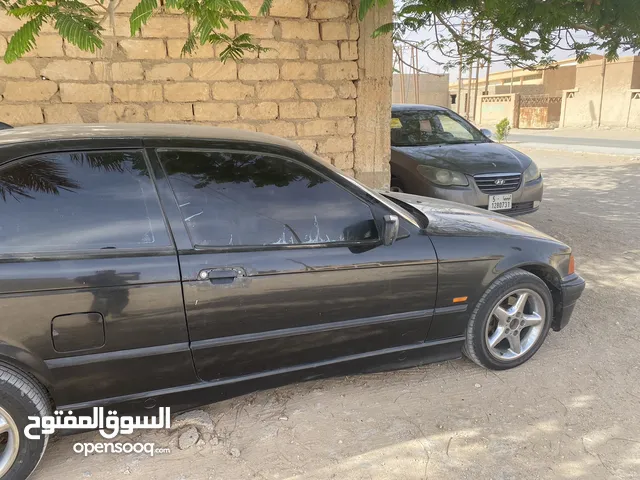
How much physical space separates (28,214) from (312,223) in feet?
4.28

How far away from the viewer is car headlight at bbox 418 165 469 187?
595 cm

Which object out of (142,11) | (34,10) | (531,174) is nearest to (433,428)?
(142,11)

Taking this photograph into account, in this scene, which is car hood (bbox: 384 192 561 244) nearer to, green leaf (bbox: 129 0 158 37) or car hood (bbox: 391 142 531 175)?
green leaf (bbox: 129 0 158 37)

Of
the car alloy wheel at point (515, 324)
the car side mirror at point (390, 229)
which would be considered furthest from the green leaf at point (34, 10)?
the car alloy wheel at point (515, 324)

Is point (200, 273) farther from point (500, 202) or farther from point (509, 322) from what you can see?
point (500, 202)

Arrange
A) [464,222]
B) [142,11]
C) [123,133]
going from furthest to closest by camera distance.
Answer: [464,222]
[142,11]
[123,133]

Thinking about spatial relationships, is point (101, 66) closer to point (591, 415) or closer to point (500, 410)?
point (500, 410)

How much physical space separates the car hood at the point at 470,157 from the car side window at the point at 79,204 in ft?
15.2

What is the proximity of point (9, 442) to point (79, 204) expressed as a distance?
109 cm

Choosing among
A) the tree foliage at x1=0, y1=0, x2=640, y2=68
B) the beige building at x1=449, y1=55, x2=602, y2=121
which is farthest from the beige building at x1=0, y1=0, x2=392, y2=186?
the beige building at x1=449, y1=55, x2=602, y2=121

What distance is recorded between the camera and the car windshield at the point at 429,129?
7.16 meters

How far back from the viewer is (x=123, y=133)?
92.5 inches

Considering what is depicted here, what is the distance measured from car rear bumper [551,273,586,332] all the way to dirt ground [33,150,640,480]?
10.4 inches

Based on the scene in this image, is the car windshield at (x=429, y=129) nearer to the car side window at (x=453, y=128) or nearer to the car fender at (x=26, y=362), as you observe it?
the car side window at (x=453, y=128)
